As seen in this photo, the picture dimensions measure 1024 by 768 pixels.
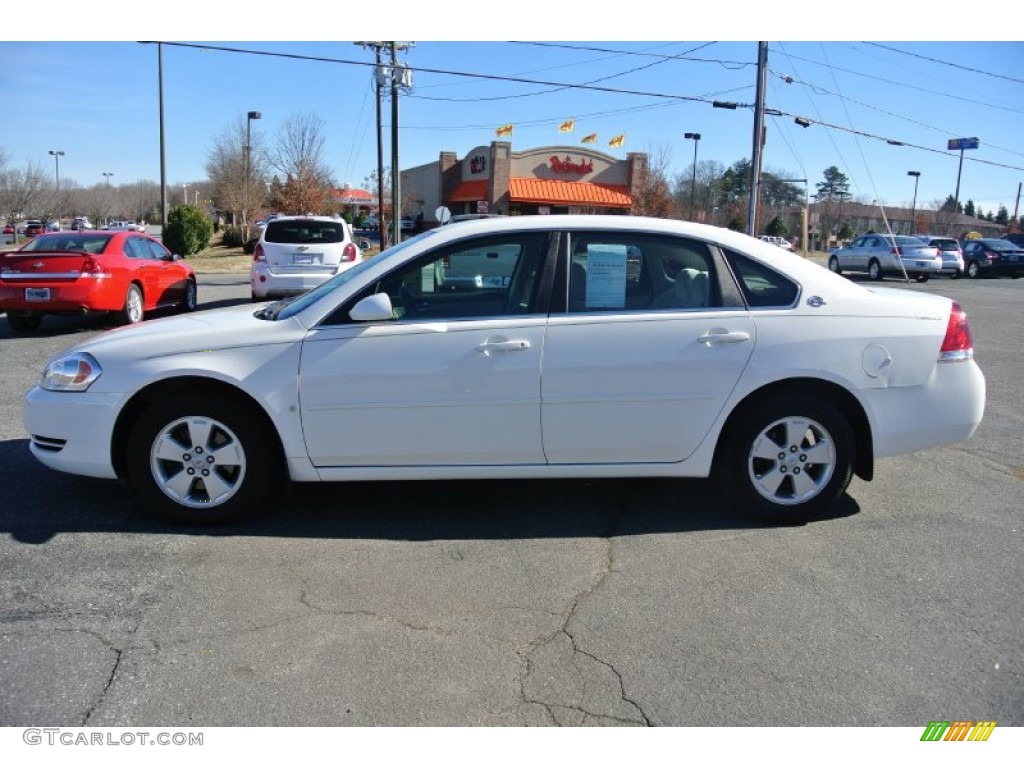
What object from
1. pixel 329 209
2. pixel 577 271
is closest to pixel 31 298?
pixel 577 271

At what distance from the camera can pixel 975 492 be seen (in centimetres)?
499

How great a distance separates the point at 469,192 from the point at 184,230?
25.3 m

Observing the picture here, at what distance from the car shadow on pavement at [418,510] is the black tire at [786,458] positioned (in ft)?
0.66

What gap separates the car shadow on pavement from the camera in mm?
4242

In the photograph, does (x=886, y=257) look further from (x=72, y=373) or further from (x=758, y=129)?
(x=72, y=373)

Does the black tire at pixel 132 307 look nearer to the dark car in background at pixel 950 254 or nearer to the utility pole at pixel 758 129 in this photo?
the utility pole at pixel 758 129

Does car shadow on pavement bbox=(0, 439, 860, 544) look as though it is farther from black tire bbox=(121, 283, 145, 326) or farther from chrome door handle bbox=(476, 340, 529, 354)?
black tire bbox=(121, 283, 145, 326)

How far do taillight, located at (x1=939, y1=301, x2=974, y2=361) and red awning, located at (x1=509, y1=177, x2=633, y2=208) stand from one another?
4513cm

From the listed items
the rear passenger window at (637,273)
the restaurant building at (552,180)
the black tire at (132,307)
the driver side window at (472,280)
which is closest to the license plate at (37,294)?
the black tire at (132,307)

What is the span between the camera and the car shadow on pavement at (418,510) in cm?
424

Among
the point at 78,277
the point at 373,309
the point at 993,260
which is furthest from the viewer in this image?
the point at 993,260

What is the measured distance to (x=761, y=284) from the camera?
4.34 m

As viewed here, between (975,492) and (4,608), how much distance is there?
17.5 ft

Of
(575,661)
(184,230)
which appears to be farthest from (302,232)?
(184,230)
